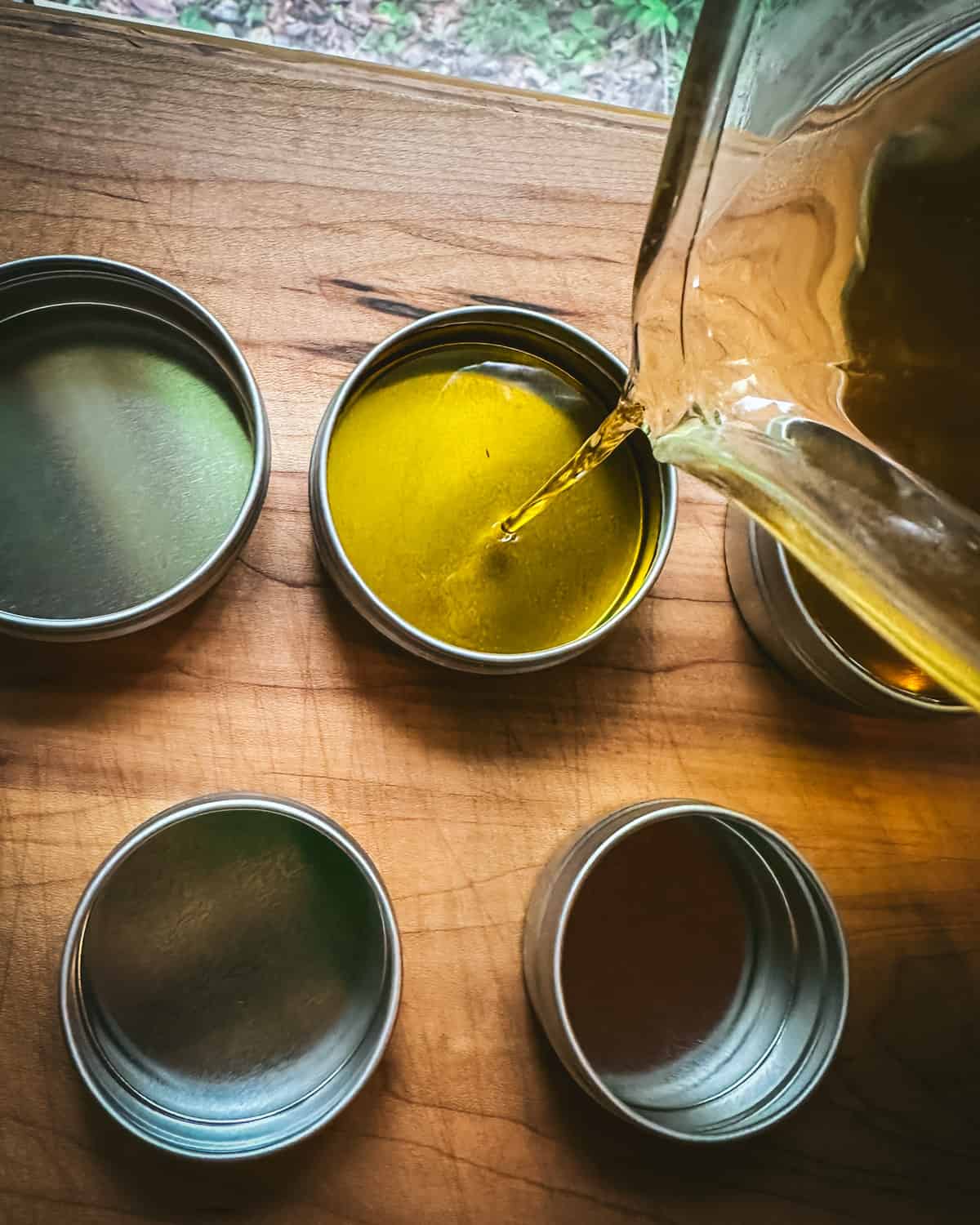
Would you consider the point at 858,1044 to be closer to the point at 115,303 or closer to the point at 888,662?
the point at 888,662

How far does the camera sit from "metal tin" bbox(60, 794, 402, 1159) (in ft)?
3.28

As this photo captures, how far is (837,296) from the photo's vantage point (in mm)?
977

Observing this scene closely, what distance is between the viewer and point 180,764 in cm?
103

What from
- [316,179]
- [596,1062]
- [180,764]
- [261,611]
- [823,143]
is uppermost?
[823,143]

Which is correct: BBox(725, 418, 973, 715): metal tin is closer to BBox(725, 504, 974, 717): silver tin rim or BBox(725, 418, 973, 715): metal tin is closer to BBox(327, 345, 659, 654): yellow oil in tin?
BBox(725, 504, 974, 717): silver tin rim

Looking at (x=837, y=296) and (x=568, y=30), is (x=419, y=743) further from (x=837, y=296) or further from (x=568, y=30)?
(x=568, y=30)

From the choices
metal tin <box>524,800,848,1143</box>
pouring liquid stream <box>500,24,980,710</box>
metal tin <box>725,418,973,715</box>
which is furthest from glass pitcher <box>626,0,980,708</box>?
metal tin <box>524,800,848,1143</box>

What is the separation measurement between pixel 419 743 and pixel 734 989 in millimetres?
450

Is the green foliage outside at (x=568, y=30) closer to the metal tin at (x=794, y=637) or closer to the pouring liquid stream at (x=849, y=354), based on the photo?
the pouring liquid stream at (x=849, y=354)

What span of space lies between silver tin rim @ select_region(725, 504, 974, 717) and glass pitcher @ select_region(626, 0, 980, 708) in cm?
17

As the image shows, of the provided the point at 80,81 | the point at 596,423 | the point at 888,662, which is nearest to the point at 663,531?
the point at 596,423

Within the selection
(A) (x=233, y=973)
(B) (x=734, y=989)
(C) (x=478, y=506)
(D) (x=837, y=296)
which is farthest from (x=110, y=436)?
(B) (x=734, y=989)

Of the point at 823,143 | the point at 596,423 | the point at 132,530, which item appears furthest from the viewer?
the point at 596,423

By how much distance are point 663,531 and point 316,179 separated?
552mm
